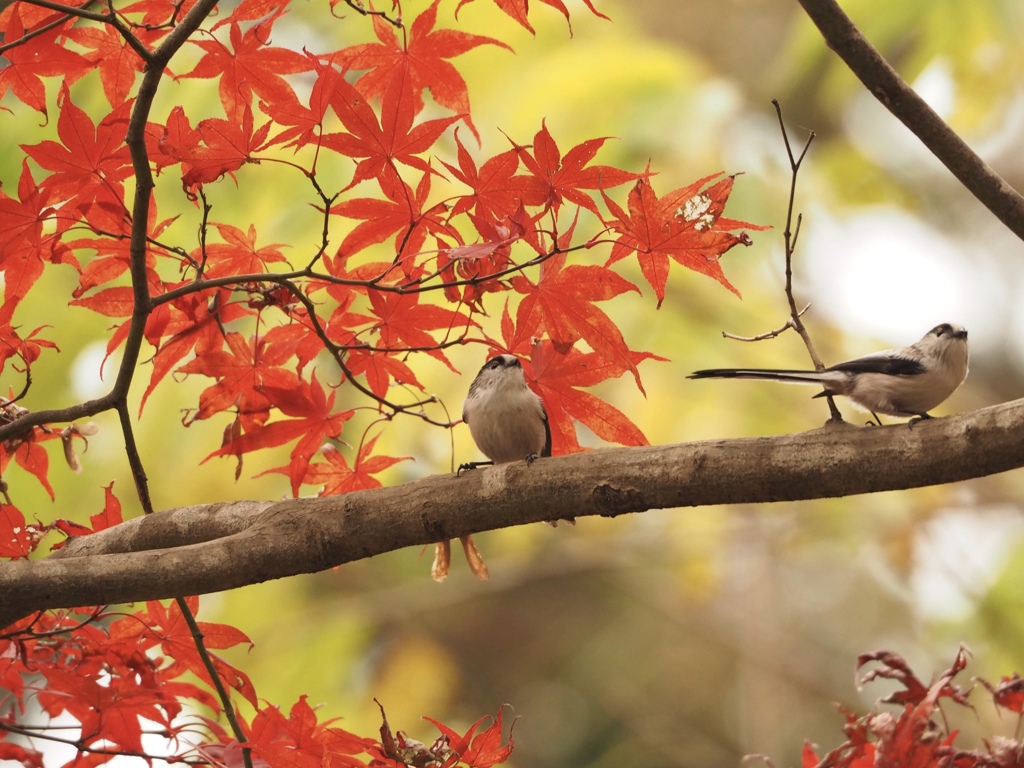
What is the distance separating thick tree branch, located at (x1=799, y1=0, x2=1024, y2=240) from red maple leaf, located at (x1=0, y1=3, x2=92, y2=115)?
1286 mm

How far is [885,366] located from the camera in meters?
1.99

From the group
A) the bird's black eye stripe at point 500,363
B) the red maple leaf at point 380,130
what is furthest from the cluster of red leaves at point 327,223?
the bird's black eye stripe at point 500,363

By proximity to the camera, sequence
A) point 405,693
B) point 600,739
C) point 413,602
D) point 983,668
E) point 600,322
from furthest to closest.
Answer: point 600,739 < point 405,693 < point 413,602 < point 983,668 < point 600,322

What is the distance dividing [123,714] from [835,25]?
173 cm

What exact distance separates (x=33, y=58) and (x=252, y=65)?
0.39 metres

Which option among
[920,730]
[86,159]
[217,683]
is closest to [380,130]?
[86,159]

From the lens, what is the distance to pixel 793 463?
1.49m

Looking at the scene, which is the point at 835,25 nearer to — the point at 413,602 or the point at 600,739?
the point at 413,602

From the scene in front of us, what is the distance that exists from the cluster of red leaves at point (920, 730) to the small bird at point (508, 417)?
3.33 ft

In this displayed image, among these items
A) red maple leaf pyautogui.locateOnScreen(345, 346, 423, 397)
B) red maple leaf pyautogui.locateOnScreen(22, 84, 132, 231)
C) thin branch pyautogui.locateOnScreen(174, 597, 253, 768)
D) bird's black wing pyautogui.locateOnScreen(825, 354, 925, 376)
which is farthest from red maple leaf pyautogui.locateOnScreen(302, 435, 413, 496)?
bird's black wing pyautogui.locateOnScreen(825, 354, 925, 376)

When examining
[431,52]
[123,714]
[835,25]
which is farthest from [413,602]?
[835,25]

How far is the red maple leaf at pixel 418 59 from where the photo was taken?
1.79 m

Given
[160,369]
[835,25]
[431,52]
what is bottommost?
[160,369]

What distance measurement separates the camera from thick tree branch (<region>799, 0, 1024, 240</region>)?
1.44m
